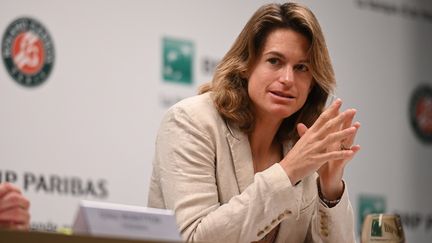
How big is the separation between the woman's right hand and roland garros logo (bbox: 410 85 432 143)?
2605 mm

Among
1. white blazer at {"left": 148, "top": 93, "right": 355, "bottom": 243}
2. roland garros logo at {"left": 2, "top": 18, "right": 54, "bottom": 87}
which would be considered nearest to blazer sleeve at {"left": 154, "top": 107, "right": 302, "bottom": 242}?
white blazer at {"left": 148, "top": 93, "right": 355, "bottom": 243}

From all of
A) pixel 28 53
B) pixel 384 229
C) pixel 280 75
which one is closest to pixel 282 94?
pixel 280 75

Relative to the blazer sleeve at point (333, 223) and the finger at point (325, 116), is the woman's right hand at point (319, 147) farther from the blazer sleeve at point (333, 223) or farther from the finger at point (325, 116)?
the blazer sleeve at point (333, 223)

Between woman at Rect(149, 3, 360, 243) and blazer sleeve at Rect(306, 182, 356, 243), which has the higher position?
woman at Rect(149, 3, 360, 243)

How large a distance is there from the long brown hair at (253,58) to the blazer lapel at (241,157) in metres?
0.04

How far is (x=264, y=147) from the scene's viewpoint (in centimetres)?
269

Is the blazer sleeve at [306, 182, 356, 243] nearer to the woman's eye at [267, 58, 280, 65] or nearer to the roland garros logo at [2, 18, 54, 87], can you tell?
the woman's eye at [267, 58, 280, 65]

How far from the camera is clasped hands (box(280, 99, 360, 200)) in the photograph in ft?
7.57

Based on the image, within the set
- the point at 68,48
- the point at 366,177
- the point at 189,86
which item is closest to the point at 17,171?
the point at 68,48

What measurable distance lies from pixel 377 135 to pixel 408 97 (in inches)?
13.3

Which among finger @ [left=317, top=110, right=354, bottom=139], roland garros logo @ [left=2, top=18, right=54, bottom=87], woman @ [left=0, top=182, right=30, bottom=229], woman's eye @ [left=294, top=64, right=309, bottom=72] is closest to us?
woman @ [left=0, top=182, right=30, bottom=229]

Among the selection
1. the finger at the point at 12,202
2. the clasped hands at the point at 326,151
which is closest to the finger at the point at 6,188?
the finger at the point at 12,202

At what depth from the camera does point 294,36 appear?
262 cm

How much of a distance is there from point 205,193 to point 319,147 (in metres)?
0.33
